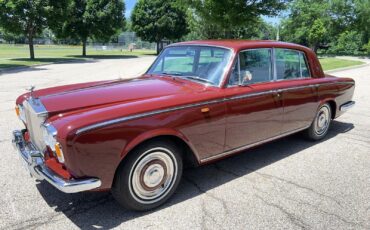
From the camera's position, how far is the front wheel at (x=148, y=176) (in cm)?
317

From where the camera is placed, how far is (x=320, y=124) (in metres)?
5.67

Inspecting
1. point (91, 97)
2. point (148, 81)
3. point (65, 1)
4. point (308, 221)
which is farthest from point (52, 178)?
point (65, 1)

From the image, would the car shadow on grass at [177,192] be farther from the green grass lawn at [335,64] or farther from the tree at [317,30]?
the tree at [317,30]

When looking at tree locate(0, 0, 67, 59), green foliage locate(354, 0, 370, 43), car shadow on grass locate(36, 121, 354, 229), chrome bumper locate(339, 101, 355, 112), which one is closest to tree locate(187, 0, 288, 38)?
chrome bumper locate(339, 101, 355, 112)

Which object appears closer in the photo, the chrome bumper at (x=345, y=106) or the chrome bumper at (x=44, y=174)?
the chrome bumper at (x=44, y=174)

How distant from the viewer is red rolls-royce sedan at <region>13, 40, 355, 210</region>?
2949 mm

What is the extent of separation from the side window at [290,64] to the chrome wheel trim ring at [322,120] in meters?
0.74

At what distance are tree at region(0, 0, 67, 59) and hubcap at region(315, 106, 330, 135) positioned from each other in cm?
2363

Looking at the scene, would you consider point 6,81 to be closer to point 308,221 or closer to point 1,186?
point 1,186

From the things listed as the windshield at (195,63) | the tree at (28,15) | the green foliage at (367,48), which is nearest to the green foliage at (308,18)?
the green foliage at (367,48)

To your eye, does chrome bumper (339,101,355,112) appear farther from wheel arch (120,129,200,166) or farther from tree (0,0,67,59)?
tree (0,0,67,59)

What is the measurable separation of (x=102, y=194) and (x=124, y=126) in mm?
1114

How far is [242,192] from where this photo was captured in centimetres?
381

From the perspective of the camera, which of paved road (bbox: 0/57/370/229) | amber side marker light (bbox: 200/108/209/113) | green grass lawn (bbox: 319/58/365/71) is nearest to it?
paved road (bbox: 0/57/370/229)
